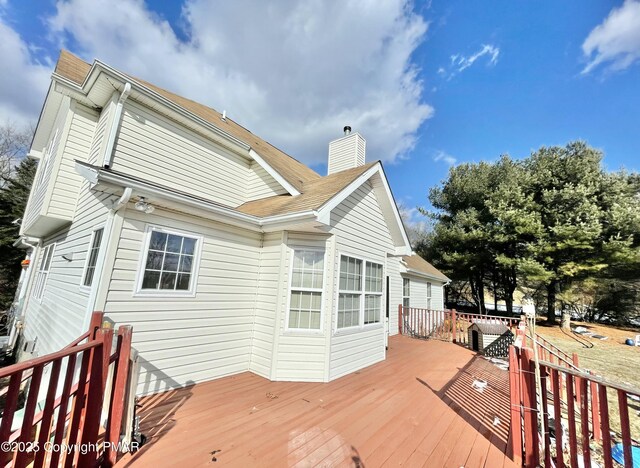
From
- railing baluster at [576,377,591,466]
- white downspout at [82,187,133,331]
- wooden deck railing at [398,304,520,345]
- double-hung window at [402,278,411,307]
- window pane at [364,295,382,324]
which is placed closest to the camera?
railing baluster at [576,377,591,466]

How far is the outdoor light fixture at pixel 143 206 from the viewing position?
376 cm

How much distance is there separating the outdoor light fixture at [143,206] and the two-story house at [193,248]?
0.03 metres

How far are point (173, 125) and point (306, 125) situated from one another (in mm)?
13607

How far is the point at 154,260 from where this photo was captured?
13.4ft

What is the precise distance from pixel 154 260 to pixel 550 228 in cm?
1862

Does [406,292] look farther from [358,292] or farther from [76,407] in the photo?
[76,407]

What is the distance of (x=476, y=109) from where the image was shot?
45.4 feet

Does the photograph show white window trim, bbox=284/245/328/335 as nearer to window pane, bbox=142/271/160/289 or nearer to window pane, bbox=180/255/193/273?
window pane, bbox=180/255/193/273

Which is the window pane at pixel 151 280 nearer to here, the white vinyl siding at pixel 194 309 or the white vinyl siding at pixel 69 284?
the white vinyl siding at pixel 194 309

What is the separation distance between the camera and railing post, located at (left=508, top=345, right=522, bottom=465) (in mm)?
2758

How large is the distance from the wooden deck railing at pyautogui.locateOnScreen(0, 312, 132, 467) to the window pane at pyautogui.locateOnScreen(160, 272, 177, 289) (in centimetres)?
146

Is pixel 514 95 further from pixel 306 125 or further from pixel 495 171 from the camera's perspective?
pixel 306 125

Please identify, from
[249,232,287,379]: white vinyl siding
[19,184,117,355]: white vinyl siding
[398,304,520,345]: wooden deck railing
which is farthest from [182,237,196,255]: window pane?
[398,304,520,345]: wooden deck railing

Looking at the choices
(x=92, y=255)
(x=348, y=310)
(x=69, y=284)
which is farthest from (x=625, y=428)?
(x=69, y=284)
